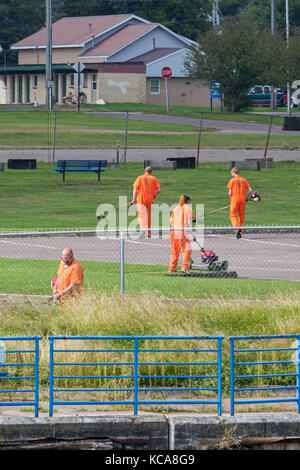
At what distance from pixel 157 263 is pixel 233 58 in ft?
151

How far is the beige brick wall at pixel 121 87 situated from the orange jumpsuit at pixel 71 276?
59.9 metres

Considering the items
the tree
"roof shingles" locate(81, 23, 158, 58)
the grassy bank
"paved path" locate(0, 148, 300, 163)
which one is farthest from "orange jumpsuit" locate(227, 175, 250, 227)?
"roof shingles" locate(81, 23, 158, 58)

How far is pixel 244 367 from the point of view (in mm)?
13875

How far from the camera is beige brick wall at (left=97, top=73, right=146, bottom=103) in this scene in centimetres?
7550

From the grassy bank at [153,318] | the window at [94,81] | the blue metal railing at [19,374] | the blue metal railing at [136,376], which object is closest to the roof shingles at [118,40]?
the window at [94,81]

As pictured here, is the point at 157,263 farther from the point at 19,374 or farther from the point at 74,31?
the point at 74,31

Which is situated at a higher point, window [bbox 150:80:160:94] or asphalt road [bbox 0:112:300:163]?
window [bbox 150:80:160:94]

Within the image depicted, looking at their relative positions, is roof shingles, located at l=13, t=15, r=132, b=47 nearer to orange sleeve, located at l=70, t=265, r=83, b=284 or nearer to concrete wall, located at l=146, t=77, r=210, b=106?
concrete wall, located at l=146, t=77, r=210, b=106

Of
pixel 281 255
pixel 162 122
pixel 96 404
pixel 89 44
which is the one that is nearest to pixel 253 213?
pixel 281 255

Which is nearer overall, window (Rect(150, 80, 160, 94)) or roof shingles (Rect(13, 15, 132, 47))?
window (Rect(150, 80, 160, 94))

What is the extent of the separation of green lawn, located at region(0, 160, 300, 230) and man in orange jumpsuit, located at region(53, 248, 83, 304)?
379 inches

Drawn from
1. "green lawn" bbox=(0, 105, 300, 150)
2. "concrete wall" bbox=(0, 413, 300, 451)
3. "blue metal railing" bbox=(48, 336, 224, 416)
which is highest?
"green lawn" bbox=(0, 105, 300, 150)

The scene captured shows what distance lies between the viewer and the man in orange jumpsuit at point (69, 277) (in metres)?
16.2

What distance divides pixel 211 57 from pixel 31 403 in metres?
55.5
